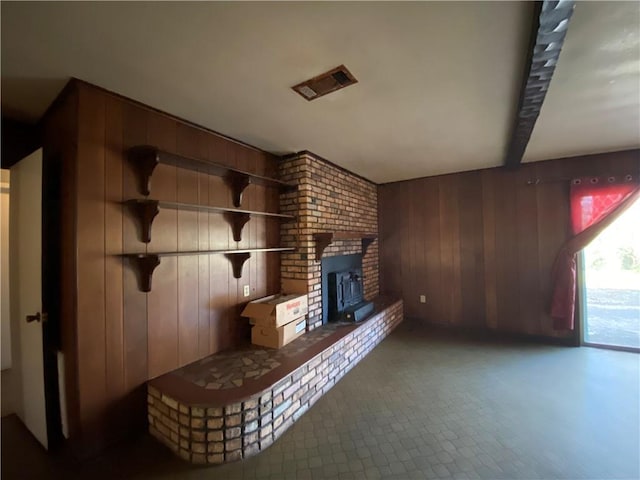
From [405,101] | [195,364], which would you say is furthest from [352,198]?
[195,364]

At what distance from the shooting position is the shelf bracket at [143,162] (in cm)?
180

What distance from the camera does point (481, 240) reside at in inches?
152

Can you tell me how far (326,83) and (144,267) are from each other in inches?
69.5

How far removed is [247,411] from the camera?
168 cm

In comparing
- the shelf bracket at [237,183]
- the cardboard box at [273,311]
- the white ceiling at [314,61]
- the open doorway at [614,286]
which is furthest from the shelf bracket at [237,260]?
the open doorway at [614,286]

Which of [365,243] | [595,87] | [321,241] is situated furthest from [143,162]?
[595,87]

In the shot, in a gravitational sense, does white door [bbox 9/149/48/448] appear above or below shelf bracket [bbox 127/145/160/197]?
below

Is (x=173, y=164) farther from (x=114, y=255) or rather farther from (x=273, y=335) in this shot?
(x=273, y=335)

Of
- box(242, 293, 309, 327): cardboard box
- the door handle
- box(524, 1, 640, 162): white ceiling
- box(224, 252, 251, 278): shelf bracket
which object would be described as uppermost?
box(524, 1, 640, 162): white ceiling

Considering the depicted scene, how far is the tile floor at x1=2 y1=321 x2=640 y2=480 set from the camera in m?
1.55

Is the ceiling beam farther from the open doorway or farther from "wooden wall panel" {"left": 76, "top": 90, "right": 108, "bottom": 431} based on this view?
"wooden wall panel" {"left": 76, "top": 90, "right": 108, "bottom": 431}

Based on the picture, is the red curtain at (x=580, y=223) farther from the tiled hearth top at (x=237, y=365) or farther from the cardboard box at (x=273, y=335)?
the cardboard box at (x=273, y=335)

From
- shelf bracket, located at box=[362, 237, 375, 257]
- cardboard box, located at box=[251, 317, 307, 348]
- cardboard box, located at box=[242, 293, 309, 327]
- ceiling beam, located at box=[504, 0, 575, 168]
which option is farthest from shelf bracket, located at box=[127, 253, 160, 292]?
shelf bracket, located at box=[362, 237, 375, 257]

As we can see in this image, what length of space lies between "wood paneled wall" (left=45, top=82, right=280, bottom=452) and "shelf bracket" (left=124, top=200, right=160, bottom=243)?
0.04m
